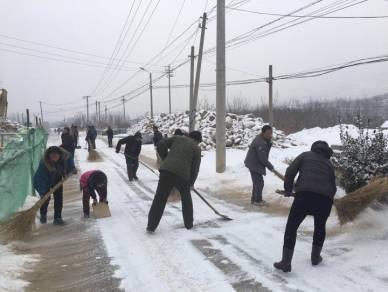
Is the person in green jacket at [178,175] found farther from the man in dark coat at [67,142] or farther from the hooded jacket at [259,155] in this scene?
the man in dark coat at [67,142]

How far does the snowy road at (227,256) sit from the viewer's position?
490 centimetres

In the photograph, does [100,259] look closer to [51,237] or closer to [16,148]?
[51,237]

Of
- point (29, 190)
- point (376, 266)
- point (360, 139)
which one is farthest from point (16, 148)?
point (376, 266)

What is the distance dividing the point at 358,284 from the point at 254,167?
16.6 ft


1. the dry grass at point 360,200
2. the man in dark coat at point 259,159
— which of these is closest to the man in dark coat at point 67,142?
the man in dark coat at point 259,159

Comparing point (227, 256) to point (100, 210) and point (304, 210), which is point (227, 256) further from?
point (100, 210)

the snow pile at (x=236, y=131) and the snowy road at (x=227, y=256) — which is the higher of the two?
the snow pile at (x=236, y=131)

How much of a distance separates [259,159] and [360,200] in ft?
10.7

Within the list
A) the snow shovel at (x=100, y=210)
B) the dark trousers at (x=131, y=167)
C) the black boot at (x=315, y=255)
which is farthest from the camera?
the dark trousers at (x=131, y=167)

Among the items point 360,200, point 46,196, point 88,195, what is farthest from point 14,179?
point 360,200

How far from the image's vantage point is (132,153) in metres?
14.7

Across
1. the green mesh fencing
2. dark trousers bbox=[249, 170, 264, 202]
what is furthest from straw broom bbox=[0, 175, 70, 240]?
dark trousers bbox=[249, 170, 264, 202]

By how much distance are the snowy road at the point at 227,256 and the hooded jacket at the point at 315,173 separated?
2.93ft

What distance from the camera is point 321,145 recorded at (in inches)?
220
